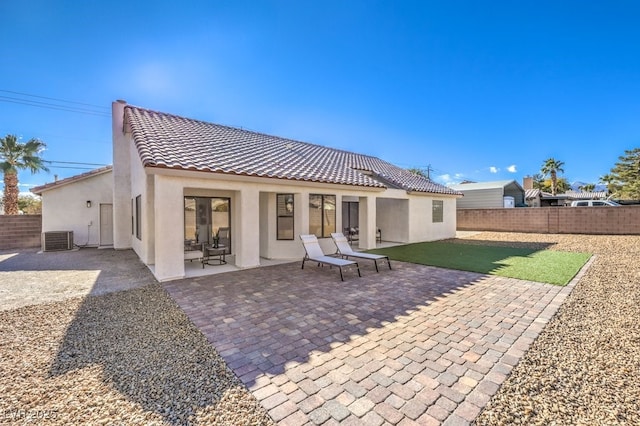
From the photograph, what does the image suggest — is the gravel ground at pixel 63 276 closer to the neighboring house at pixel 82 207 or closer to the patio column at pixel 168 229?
the patio column at pixel 168 229

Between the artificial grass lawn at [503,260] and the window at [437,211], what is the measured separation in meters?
4.14

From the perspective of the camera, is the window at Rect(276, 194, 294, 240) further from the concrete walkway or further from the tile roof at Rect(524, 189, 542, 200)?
the tile roof at Rect(524, 189, 542, 200)

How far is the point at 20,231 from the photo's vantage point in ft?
52.6

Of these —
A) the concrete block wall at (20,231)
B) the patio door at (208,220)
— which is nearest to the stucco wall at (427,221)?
the patio door at (208,220)

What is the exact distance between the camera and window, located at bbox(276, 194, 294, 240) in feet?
38.2

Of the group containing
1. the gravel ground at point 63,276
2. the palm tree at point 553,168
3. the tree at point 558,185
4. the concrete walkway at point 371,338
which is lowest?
the concrete walkway at point 371,338

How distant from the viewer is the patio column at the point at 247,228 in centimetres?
966

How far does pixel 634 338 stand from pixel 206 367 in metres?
6.54

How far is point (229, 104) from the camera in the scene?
1981 cm

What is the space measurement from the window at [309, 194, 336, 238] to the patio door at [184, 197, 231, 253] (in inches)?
149

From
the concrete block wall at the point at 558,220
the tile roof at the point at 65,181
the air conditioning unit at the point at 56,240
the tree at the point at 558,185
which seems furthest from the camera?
the tree at the point at 558,185

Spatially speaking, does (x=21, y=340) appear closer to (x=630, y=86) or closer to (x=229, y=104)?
(x=229, y=104)

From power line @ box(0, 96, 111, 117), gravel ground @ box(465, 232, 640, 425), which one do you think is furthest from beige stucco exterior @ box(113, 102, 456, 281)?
gravel ground @ box(465, 232, 640, 425)

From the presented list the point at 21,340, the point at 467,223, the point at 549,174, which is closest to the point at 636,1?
the point at 467,223
